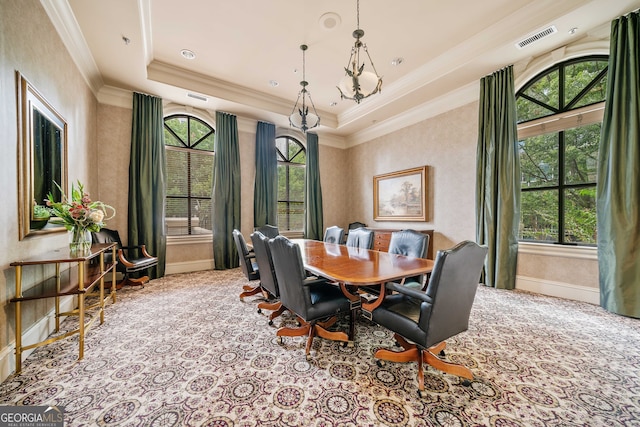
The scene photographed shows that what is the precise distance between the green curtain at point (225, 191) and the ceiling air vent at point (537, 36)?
4721 mm

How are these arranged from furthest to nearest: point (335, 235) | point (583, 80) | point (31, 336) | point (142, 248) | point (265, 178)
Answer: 1. point (265, 178)
2. point (142, 248)
3. point (335, 235)
4. point (583, 80)
5. point (31, 336)

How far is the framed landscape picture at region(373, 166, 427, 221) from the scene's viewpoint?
4.88 m

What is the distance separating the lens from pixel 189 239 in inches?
188

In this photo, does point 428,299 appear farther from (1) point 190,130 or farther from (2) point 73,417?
(1) point 190,130

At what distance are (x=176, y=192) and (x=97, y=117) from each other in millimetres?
1629

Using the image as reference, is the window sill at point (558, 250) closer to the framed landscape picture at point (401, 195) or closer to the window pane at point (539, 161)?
the window pane at point (539, 161)

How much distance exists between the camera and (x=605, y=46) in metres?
2.88

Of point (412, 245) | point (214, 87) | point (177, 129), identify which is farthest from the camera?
point (177, 129)

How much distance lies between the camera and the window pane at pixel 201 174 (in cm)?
498

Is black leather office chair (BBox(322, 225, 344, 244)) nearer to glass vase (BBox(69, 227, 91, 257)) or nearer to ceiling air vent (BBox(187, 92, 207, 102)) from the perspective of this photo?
glass vase (BBox(69, 227, 91, 257))

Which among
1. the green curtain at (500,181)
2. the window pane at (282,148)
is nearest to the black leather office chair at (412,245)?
the green curtain at (500,181)

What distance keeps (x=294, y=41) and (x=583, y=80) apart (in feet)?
12.6

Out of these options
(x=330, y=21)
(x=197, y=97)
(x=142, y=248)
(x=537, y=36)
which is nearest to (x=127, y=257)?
(x=142, y=248)

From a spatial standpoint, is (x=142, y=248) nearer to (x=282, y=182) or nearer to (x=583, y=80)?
(x=282, y=182)
